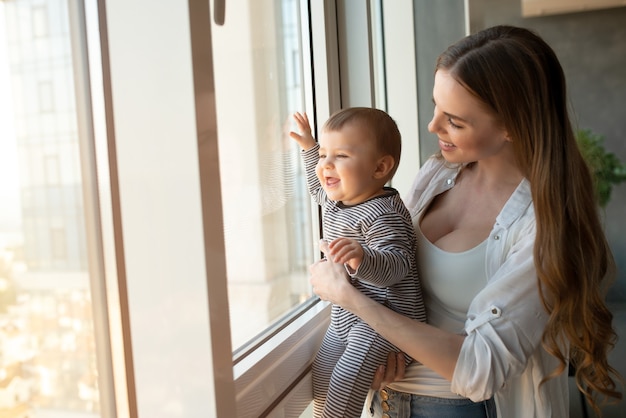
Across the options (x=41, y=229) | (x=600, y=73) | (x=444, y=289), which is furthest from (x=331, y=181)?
(x=600, y=73)

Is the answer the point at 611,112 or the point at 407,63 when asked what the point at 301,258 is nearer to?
the point at 407,63

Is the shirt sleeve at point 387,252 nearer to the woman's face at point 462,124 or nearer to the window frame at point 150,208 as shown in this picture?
the woman's face at point 462,124

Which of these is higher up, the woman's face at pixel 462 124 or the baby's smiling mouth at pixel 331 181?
the woman's face at pixel 462 124

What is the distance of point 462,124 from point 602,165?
1343 mm

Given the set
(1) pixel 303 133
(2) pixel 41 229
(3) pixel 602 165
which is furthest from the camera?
(3) pixel 602 165

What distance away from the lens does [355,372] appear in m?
1.27

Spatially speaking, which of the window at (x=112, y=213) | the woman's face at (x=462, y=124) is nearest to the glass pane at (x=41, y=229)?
the window at (x=112, y=213)

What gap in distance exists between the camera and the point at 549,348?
1.25 m

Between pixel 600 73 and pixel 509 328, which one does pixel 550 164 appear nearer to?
pixel 509 328

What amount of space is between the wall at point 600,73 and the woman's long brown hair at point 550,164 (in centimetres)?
123

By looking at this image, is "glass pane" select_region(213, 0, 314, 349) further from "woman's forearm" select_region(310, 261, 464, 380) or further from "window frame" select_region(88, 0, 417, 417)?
"window frame" select_region(88, 0, 417, 417)

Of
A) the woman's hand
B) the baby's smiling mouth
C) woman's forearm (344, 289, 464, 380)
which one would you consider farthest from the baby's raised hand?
the woman's hand

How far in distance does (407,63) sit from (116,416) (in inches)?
75.4

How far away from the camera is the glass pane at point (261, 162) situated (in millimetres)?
1289
